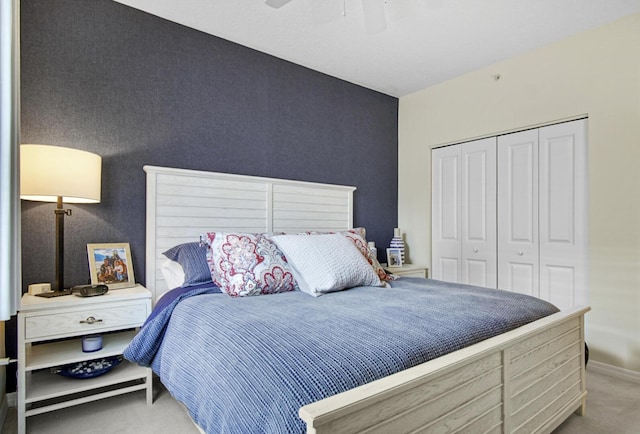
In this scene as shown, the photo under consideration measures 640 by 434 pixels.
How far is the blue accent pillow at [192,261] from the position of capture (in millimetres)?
2146

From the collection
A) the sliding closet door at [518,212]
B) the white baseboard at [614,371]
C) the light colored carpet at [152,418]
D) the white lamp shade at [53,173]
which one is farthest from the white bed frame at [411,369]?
the sliding closet door at [518,212]

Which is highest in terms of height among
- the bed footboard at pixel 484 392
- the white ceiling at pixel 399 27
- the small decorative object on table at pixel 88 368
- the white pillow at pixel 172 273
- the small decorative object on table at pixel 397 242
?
the white ceiling at pixel 399 27

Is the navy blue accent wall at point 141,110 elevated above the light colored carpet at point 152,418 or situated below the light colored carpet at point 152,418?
above

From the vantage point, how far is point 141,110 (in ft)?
8.16

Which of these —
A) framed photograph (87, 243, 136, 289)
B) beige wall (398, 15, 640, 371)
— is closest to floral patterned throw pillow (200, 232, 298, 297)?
framed photograph (87, 243, 136, 289)

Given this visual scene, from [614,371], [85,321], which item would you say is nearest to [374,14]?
[85,321]

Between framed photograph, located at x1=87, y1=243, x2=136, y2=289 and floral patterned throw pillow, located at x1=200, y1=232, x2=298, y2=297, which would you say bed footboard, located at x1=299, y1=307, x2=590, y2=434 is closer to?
floral patterned throw pillow, located at x1=200, y1=232, x2=298, y2=297

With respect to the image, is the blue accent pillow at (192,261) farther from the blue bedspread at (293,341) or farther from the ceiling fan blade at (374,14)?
the ceiling fan blade at (374,14)

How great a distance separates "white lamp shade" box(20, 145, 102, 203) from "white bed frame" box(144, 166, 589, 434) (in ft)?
1.51

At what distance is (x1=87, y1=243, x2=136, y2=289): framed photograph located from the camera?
222 cm

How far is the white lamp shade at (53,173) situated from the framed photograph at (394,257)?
2662 mm

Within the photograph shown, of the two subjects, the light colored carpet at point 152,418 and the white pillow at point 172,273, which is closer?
the light colored carpet at point 152,418

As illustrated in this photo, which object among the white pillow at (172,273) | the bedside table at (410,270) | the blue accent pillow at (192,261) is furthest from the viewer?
the bedside table at (410,270)

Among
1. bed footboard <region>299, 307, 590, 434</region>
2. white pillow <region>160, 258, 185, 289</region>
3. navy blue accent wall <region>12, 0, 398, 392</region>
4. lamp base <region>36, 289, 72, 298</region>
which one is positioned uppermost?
navy blue accent wall <region>12, 0, 398, 392</region>
